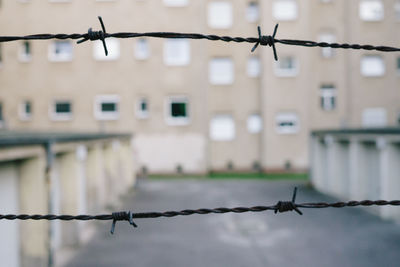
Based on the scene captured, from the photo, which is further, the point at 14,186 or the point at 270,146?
the point at 270,146

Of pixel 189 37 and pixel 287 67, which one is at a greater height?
pixel 287 67

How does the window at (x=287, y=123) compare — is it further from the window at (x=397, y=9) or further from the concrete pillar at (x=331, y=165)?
the window at (x=397, y=9)

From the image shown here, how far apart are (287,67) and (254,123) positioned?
12.6ft

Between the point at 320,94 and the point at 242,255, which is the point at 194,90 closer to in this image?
the point at 320,94

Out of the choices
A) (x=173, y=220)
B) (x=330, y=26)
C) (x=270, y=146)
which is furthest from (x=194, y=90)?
(x=173, y=220)

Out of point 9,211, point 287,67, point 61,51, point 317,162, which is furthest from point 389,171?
point 61,51

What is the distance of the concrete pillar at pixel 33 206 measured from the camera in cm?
680

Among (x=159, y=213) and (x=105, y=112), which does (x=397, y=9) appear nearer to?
(x=105, y=112)

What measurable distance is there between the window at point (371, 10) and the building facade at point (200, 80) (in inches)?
2.4

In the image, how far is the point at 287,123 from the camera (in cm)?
2317

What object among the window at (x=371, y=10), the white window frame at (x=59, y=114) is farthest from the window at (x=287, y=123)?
the white window frame at (x=59, y=114)

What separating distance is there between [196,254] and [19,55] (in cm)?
1883

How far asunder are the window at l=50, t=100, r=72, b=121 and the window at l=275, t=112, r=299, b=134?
12139 millimetres

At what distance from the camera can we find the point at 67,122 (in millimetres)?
22594
